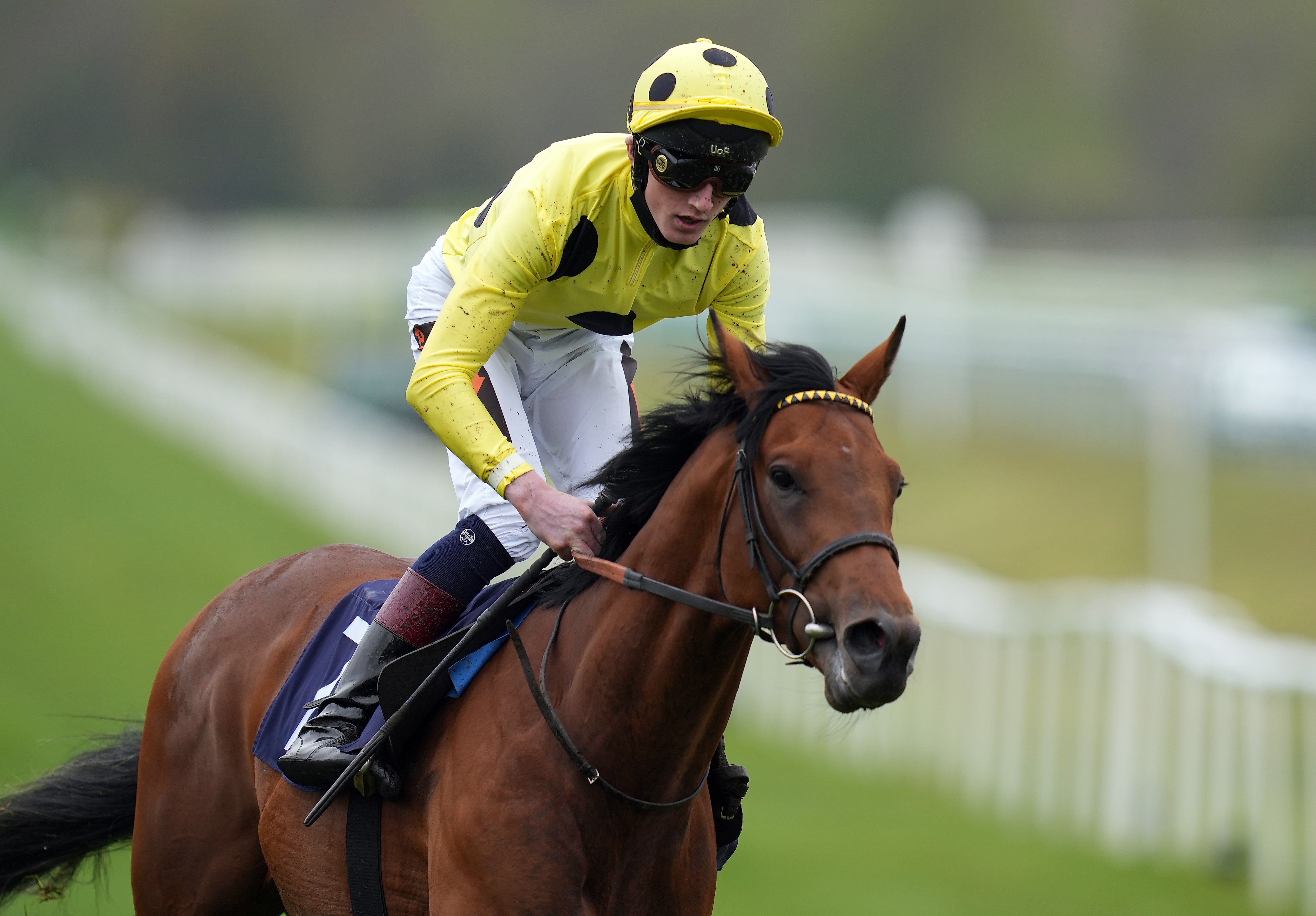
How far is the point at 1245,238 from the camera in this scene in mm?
27969

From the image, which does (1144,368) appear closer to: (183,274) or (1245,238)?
(1245,238)

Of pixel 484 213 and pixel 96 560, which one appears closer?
pixel 484 213

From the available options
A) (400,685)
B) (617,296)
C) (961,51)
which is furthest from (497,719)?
(961,51)

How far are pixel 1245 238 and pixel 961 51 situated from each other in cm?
3724

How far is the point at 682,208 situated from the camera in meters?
3.46

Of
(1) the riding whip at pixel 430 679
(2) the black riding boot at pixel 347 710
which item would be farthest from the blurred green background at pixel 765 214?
(1) the riding whip at pixel 430 679

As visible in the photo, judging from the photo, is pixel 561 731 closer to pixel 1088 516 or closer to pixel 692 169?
pixel 692 169

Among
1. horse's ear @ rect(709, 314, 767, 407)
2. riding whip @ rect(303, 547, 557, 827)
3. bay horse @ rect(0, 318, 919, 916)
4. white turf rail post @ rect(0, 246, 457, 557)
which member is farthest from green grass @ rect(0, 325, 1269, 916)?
horse's ear @ rect(709, 314, 767, 407)

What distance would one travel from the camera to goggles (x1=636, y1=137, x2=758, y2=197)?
11.1 ft

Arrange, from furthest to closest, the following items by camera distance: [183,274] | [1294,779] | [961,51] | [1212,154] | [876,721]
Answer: [961,51]
[1212,154]
[183,274]
[876,721]
[1294,779]

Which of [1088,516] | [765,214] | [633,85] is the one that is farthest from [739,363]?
[633,85]

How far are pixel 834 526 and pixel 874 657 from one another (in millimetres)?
272

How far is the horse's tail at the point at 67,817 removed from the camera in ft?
15.3

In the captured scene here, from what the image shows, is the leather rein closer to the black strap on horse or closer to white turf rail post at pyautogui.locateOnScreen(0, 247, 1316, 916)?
the black strap on horse
